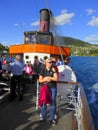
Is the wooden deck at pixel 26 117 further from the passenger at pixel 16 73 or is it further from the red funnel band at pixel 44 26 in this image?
the red funnel band at pixel 44 26

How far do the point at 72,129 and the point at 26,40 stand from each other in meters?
14.9

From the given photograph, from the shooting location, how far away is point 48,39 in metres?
19.8

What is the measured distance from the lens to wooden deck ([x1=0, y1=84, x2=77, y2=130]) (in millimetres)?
6156

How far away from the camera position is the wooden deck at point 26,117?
6156mm

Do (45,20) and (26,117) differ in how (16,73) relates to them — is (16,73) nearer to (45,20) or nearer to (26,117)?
(26,117)

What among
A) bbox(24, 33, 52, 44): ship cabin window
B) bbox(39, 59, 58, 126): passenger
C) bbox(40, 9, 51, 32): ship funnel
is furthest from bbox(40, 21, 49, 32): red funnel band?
bbox(39, 59, 58, 126): passenger

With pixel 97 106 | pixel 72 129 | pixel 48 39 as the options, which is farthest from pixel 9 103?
pixel 48 39

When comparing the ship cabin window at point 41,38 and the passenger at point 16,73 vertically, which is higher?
the ship cabin window at point 41,38

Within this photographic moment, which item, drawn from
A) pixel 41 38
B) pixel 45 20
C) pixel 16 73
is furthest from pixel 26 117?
pixel 45 20

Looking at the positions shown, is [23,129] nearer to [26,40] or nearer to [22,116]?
[22,116]

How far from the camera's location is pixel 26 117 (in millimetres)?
6898

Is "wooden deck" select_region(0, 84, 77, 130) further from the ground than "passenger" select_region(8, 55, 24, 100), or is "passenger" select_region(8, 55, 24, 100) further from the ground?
"passenger" select_region(8, 55, 24, 100)

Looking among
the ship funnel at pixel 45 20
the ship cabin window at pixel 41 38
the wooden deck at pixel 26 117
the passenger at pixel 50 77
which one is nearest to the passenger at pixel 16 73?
the wooden deck at pixel 26 117

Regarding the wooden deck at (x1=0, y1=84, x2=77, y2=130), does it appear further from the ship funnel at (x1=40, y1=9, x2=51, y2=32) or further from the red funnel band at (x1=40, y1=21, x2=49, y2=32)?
the ship funnel at (x1=40, y1=9, x2=51, y2=32)
